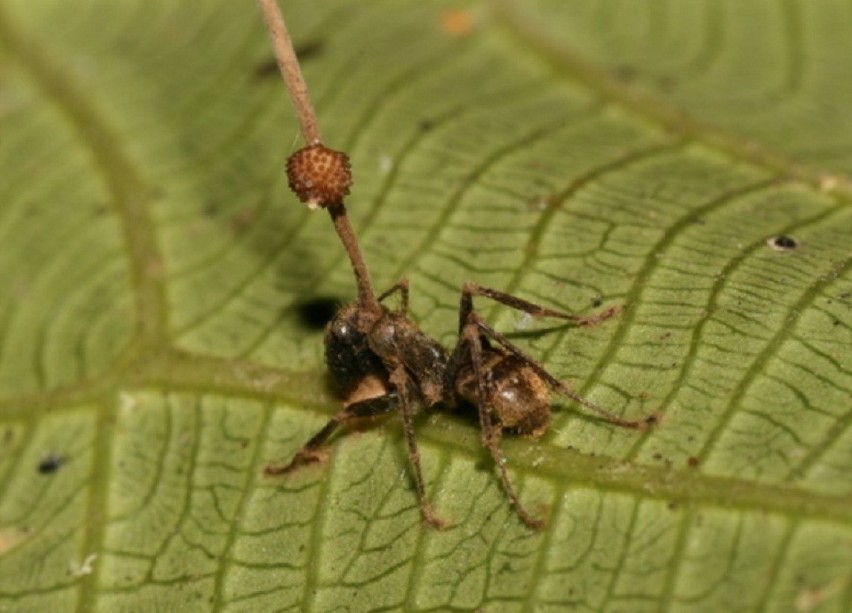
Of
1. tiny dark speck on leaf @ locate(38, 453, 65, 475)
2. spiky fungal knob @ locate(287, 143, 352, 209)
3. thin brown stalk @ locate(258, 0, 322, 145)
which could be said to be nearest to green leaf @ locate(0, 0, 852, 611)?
tiny dark speck on leaf @ locate(38, 453, 65, 475)

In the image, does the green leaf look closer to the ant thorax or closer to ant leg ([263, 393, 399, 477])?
ant leg ([263, 393, 399, 477])

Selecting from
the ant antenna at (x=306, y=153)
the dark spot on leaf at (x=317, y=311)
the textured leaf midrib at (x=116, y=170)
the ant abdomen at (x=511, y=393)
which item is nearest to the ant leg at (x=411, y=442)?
the ant abdomen at (x=511, y=393)

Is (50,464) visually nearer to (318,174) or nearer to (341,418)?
(341,418)

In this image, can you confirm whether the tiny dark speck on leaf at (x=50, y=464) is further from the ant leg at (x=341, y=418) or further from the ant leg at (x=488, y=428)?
the ant leg at (x=488, y=428)

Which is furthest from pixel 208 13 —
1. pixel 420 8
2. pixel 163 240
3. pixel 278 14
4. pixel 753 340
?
pixel 753 340

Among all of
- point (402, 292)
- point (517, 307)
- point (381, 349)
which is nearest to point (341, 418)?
point (381, 349)

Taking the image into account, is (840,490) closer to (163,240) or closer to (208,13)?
(163,240)
